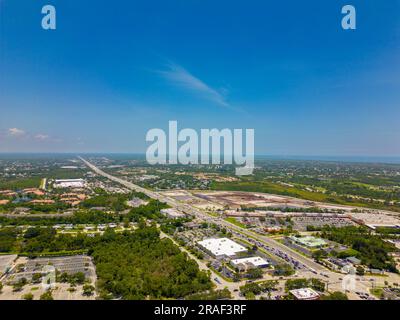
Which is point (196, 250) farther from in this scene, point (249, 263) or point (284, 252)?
point (284, 252)

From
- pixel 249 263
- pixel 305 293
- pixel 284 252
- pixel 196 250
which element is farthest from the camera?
pixel 284 252

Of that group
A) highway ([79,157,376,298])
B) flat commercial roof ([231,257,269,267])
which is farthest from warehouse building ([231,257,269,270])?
highway ([79,157,376,298])

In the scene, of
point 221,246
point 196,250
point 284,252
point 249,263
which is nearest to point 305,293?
point 249,263

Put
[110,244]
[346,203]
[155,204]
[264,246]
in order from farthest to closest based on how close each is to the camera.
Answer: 1. [346,203]
2. [155,204]
3. [264,246]
4. [110,244]

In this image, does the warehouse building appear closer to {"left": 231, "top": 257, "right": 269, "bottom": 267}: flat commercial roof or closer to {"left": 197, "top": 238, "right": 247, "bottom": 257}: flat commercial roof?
{"left": 231, "top": 257, "right": 269, "bottom": 267}: flat commercial roof

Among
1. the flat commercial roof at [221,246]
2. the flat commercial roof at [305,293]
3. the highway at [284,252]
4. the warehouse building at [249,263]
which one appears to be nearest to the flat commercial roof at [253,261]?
the warehouse building at [249,263]
